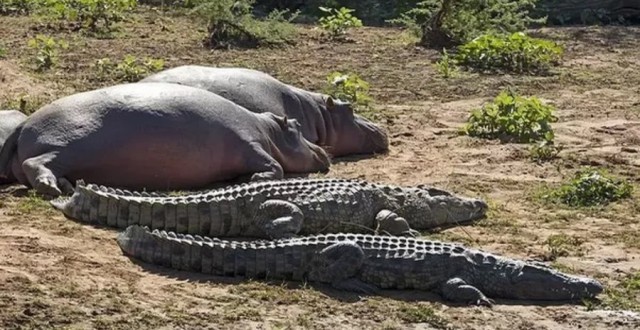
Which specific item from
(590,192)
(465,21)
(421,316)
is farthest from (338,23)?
(421,316)

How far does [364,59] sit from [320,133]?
447cm

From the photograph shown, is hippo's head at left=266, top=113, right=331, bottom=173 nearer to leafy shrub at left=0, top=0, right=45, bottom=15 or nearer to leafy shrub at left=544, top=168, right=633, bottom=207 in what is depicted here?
leafy shrub at left=544, top=168, right=633, bottom=207

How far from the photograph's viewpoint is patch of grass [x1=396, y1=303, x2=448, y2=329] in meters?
6.19

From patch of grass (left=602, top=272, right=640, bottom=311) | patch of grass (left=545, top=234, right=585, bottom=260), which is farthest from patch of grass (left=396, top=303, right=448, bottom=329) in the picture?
patch of grass (left=545, top=234, right=585, bottom=260)

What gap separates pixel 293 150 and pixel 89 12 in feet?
22.1

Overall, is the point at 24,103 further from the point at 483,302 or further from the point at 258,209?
the point at 483,302

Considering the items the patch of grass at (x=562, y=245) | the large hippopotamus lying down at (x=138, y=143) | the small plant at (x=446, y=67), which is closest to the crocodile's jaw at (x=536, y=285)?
the patch of grass at (x=562, y=245)

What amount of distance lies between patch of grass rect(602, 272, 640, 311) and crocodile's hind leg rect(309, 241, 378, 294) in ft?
3.80

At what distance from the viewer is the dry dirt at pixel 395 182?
241 inches

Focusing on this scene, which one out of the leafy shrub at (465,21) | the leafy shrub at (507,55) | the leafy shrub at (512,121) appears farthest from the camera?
the leafy shrub at (465,21)

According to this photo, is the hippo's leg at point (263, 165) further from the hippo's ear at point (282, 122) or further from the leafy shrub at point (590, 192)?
the leafy shrub at point (590, 192)

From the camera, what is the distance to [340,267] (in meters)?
6.64

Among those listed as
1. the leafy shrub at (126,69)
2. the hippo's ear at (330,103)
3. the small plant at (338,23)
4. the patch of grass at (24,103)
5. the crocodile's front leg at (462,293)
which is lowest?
the small plant at (338,23)

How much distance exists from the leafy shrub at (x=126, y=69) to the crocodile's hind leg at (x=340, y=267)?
600 centimetres
